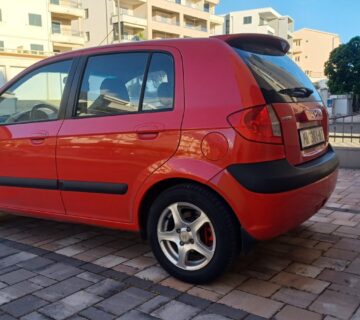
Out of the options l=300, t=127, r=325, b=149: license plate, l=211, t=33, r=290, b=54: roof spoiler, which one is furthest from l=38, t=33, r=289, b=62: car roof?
l=300, t=127, r=325, b=149: license plate

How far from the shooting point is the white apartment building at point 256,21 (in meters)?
72.0

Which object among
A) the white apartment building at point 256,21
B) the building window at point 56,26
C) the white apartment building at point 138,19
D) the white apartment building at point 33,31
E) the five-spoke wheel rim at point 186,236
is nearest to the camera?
the five-spoke wheel rim at point 186,236

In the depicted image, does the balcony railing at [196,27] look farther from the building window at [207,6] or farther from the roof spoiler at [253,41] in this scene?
the roof spoiler at [253,41]

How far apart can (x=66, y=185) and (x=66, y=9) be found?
133 ft

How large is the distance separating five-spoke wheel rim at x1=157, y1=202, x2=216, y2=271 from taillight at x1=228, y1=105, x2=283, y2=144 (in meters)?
0.63

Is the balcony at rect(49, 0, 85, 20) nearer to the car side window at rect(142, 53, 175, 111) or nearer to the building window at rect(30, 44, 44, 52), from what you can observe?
the building window at rect(30, 44, 44, 52)

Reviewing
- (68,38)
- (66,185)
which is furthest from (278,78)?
(68,38)

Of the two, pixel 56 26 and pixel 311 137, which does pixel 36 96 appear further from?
pixel 56 26

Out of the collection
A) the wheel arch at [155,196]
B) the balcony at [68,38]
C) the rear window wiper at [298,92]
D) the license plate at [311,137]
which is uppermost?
the balcony at [68,38]

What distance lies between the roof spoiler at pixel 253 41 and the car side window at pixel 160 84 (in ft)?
1.36

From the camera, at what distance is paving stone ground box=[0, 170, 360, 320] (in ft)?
8.74

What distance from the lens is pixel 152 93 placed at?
3.15m

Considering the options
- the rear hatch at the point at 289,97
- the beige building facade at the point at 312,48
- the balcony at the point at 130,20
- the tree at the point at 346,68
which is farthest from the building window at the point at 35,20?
the beige building facade at the point at 312,48

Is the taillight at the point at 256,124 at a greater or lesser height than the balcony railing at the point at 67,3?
lesser
